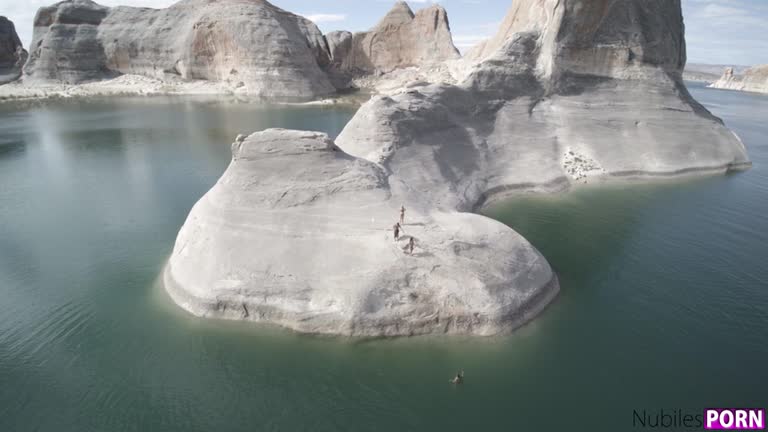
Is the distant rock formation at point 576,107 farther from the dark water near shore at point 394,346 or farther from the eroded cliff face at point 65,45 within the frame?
the eroded cliff face at point 65,45

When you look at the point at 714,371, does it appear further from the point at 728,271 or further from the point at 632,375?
the point at 728,271

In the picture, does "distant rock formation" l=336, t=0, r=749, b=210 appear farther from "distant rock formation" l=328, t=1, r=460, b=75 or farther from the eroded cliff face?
the eroded cliff face

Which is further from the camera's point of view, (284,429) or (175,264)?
(175,264)

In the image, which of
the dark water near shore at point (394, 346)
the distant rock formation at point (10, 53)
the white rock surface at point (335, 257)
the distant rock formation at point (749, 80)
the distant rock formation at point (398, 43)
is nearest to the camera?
the dark water near shore at point (394, 346)

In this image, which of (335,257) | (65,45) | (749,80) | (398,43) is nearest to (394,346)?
(335,257)

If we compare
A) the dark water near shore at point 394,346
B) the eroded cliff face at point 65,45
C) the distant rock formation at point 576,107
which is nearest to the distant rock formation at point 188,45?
the eroded cliff face at point 65,45

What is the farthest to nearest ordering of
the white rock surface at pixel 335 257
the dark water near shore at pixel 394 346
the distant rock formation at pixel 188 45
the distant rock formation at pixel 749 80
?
the distant rock formation at pixel 749 80, the distant rock formation at pixel 188 45, the white rock surface at pixel 335 257, the dark water near shore at pixel 394 346

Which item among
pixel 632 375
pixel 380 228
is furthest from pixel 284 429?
pixel 632 375
